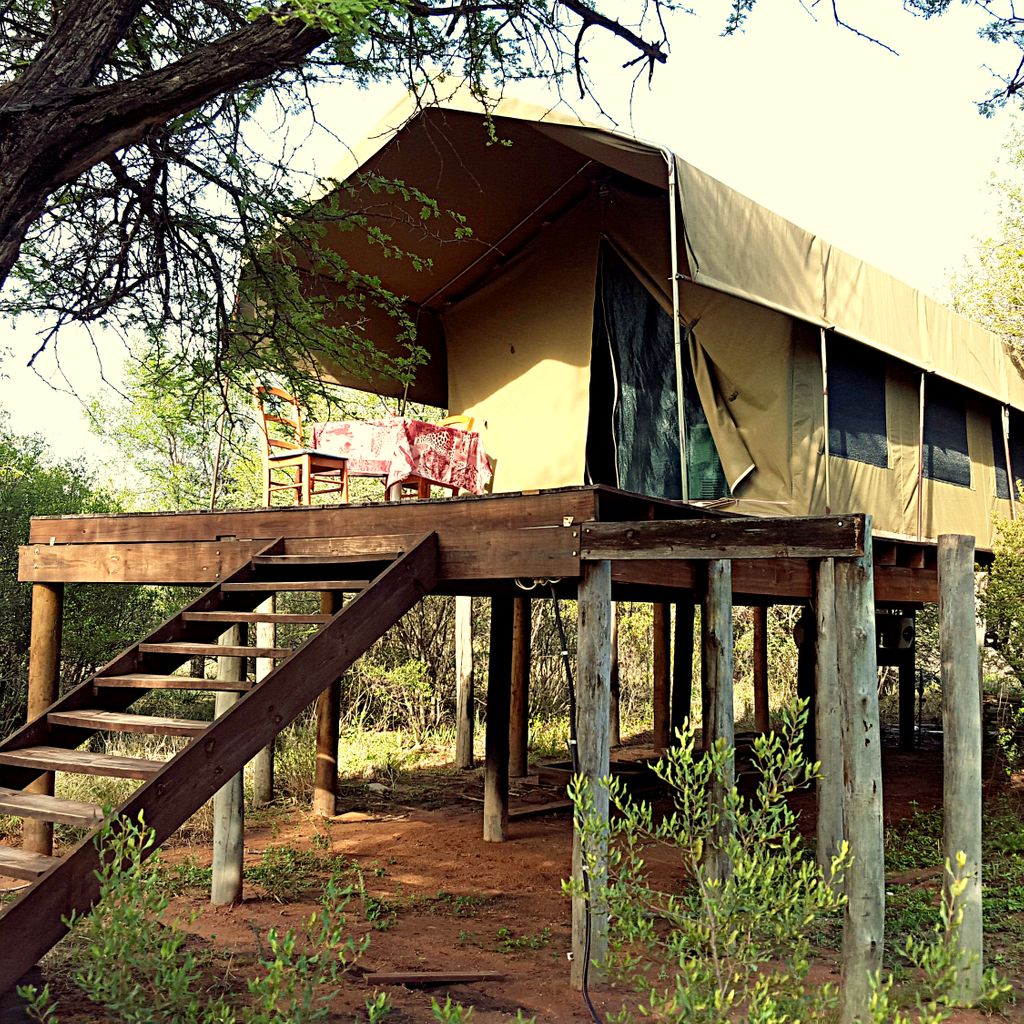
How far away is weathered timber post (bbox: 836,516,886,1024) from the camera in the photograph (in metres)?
3.89

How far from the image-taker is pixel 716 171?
6.60 metres

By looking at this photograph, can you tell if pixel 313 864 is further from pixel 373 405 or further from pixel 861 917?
pixel 373 405

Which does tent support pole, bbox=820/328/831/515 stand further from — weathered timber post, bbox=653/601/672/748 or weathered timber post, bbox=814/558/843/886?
weathered timber post, bbox=653/601/672/748

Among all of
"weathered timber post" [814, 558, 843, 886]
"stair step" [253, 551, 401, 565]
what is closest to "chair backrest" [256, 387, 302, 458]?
"stair step" [253, 551, 401, 565]

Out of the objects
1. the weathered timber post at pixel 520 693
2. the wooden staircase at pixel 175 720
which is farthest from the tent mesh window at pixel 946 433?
the wooden staircase at pixel 175 720

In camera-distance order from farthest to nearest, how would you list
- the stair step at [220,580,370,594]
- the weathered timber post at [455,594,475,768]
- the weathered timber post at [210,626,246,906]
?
the weathered timber post at [455,594,475,768] → the weathered timber post at [210,626,246,906] → the stair step at [220,580,370,594]

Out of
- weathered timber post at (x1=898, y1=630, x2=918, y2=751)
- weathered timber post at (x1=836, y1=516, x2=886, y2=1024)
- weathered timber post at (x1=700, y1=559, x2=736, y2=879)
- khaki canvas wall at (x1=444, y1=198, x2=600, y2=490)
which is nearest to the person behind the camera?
weathered timber post at (x1=836, y1=516, x2=886, y2=1024)

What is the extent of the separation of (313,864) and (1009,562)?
6.19 meters

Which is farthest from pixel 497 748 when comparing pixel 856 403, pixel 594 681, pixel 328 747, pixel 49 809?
pixel 49 809

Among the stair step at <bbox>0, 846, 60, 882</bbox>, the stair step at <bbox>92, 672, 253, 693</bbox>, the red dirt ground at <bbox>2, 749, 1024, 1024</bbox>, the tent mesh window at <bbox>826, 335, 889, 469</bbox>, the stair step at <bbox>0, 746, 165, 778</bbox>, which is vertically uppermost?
the tent mesh window at <bbox>826, 335, 889, 469</bbox>

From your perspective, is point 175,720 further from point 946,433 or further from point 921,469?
point 946,433

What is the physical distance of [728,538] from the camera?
170 inches

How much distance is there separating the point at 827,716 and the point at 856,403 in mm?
3601

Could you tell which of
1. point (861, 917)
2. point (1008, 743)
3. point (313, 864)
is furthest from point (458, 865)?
point (1008, 743)
